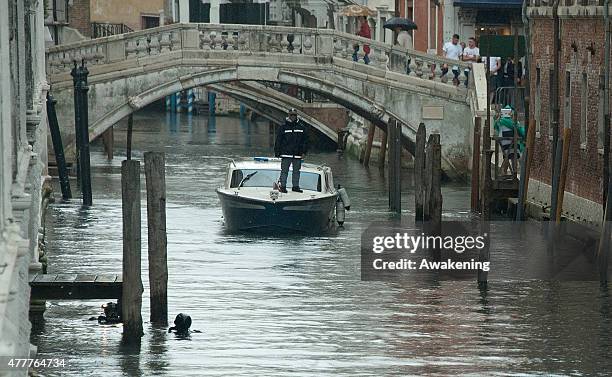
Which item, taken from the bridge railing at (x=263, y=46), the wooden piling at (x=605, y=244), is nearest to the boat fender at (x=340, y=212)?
the wooden piling at (x=605, y=244)

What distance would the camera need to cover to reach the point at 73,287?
14242mm

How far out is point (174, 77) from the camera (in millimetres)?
31484

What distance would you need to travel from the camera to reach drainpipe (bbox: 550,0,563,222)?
20250mm

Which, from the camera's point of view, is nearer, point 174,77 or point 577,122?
point 577,122

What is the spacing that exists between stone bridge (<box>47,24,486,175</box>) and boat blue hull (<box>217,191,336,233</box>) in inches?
311

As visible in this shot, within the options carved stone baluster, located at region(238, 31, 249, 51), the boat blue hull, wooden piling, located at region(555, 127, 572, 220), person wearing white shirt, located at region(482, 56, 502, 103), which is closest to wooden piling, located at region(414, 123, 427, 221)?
the boat blue hull

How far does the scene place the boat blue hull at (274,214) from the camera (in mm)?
23156

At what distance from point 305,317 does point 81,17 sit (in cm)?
2954

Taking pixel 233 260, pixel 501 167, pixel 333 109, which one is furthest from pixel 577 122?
pixel 333 109

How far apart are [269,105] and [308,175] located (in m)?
16.5

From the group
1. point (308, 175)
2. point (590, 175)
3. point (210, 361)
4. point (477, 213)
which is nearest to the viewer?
point (210, 361)

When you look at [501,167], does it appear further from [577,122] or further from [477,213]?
[577,122]

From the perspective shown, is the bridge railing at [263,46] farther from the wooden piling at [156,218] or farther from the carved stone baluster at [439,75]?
the wooden piling at [156,218]

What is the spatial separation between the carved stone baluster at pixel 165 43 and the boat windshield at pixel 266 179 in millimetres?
7553
